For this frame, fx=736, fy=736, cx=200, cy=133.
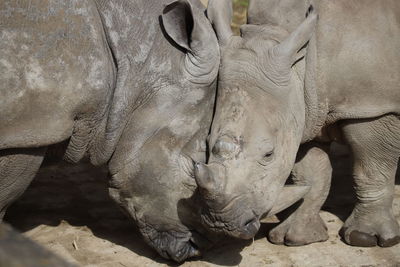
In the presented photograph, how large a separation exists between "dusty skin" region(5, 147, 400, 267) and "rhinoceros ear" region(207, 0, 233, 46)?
126cm

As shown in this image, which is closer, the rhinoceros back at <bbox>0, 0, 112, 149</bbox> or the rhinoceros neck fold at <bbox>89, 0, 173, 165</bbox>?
the rhinoceros back at <bbox>0, 0, 112, 149</bbox>

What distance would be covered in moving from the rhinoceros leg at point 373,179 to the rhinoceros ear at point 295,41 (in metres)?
0.61

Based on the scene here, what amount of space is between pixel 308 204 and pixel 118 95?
4.52 ft

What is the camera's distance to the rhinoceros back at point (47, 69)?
135 inches

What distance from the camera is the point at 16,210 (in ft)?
16.1

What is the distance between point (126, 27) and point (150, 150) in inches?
25.1

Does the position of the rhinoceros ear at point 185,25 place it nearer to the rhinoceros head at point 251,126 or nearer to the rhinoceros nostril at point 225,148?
the rhinoceros head at point 251,126

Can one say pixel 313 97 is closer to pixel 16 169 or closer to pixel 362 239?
pixel 362 239

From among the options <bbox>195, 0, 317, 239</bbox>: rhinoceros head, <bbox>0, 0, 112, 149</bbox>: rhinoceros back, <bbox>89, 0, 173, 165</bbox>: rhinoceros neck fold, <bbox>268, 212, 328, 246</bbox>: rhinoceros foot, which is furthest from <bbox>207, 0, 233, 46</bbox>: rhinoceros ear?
<bbox>268, 212, 328, 246</bbox>: rhinoceros foot

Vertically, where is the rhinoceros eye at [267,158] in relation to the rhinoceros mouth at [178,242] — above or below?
above

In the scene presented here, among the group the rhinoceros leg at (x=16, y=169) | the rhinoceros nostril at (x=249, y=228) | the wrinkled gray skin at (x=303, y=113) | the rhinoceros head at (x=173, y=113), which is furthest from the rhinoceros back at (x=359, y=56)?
the rhinoceros leg at (x=16, y=169)

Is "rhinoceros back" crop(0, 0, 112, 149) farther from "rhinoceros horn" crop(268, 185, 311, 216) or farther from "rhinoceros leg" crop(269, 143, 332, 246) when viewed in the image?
"rhinoceros leg" crop(269, 143, 332, 246)

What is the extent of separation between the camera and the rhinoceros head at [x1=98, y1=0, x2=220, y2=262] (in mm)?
3703

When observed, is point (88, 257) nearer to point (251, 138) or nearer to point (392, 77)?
point (251, 138)
